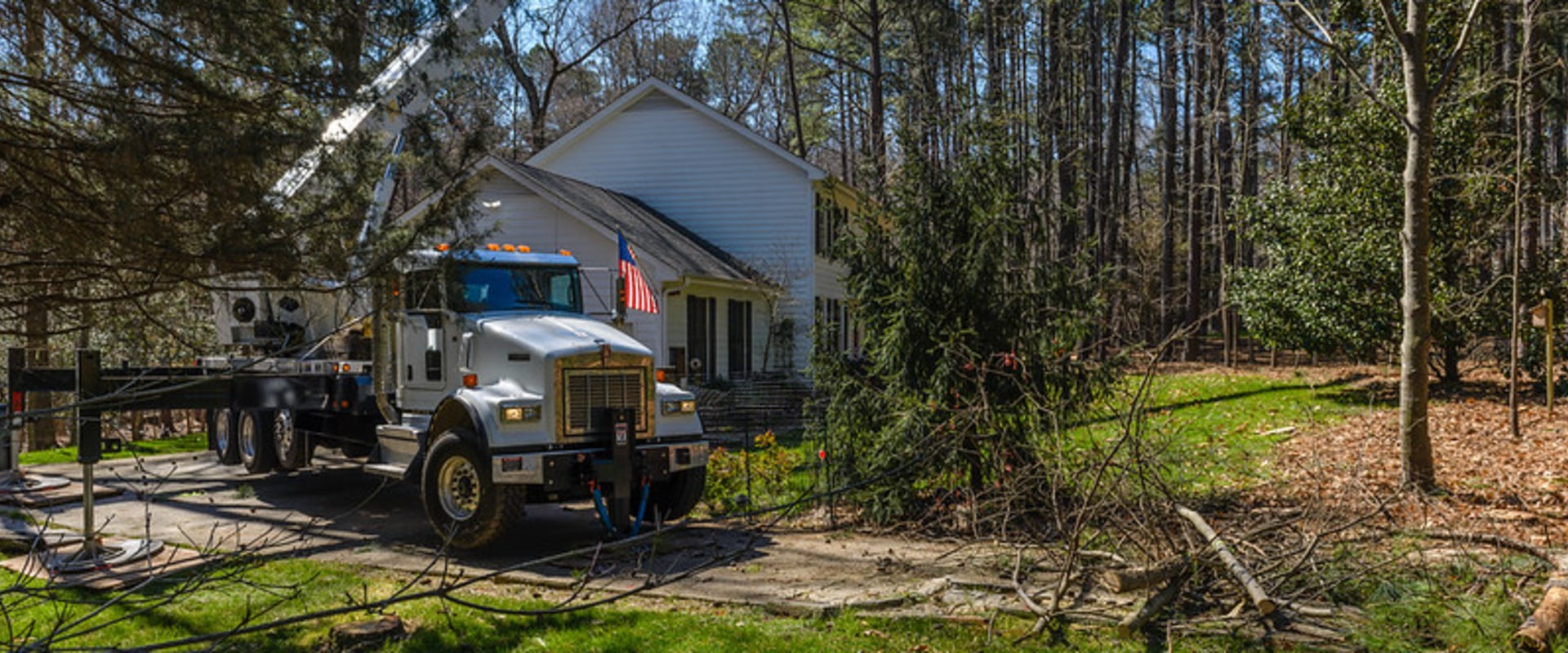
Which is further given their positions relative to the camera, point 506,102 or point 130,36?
point 506,102

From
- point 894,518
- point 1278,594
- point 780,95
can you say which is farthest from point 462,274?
point 780,95

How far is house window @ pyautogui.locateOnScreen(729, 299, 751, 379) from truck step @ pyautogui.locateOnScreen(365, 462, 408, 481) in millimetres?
13620

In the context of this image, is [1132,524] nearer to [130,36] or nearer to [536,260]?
A: [536,260]

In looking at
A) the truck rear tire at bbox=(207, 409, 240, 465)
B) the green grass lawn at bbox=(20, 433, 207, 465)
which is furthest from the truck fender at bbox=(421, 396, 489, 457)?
the green grass lawn at bbox=(20, 433, 207, 465)

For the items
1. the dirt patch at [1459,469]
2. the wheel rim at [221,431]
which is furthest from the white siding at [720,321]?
the dirt patch at [1459,469]

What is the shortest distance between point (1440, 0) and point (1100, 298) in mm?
9389

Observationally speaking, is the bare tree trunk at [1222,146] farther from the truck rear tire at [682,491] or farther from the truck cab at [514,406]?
the truck cab at [514,406]

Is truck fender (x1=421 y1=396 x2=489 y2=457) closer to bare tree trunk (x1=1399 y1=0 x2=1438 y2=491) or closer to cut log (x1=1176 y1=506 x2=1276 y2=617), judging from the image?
cut log (x1=1176 y1=506 x2=1276 y2=617)

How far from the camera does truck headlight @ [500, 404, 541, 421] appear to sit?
27.3ft

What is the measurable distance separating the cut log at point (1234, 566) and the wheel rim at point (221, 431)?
445 inches

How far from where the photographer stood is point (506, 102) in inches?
1614

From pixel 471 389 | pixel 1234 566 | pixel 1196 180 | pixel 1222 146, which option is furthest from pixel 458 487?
pixel 1222 146

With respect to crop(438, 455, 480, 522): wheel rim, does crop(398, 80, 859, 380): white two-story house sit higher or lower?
higher

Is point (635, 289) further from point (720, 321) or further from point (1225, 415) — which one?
point (720, 321)
